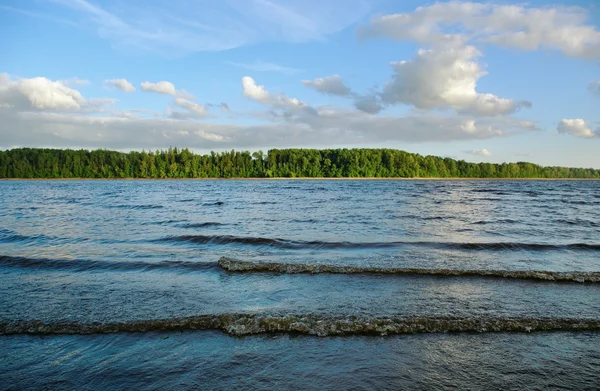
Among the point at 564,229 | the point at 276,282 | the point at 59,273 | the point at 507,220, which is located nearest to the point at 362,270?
the point at 276,282

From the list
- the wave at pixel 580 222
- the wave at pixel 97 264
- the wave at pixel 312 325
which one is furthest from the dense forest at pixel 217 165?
the wave at pixel 312 325

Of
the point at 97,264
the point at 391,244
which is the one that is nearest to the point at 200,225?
the point at 97,264

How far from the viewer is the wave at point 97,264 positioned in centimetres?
1237

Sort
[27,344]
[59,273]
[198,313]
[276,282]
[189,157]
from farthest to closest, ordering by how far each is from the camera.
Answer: [189,157] < [59,273] < [276,282] < [198,313] < [27,344]

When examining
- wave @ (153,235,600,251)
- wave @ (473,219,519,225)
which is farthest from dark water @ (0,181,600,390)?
wave @ (473,219,519,225)

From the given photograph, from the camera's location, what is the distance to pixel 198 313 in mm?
7977

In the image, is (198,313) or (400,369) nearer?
(400,369)

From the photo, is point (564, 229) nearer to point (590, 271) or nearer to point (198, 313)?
point (590, 271)

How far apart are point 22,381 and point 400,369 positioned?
17.5ft

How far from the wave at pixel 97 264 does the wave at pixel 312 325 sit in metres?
4.93

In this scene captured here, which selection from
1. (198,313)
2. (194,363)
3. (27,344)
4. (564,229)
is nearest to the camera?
(194,363)

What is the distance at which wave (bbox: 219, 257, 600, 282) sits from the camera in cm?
1102

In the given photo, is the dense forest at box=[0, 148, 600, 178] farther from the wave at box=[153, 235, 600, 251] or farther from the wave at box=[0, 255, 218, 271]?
the wave at box=[0, 255, 218, 271]

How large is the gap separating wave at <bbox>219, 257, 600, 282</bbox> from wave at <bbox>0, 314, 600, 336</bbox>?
3656 millimetres
